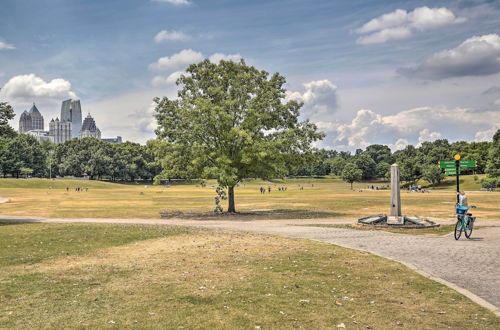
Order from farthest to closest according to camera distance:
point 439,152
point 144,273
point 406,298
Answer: point 439,152
point 144,273
point 406,298

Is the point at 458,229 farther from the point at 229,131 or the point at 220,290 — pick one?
the point at 229,131

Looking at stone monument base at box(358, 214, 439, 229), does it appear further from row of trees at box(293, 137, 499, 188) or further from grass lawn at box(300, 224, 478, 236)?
row of trees at box(293, 137, 499, 188)

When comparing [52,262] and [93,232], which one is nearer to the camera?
[52,262]

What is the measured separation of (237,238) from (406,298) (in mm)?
10556

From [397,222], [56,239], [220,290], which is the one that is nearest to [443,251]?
[397,222]

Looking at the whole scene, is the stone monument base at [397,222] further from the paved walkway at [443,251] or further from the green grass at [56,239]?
the green grass at [56,239]

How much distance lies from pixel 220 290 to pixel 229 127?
24.7 meters

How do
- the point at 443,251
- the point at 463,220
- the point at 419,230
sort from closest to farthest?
1. the point at 443,251
2. the point at 463,220
3. the point at 419,230

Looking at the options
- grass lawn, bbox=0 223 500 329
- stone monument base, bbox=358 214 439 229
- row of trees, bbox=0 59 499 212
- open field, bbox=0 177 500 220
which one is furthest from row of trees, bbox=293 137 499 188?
grass lawn, bbox=0 223 500 329

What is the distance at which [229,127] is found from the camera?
110ft

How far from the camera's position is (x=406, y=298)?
903 cm

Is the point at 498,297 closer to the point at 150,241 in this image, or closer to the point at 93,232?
the point at 150,241

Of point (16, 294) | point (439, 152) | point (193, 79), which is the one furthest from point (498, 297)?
point (439, 152)

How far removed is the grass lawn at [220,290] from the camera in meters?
7.63
